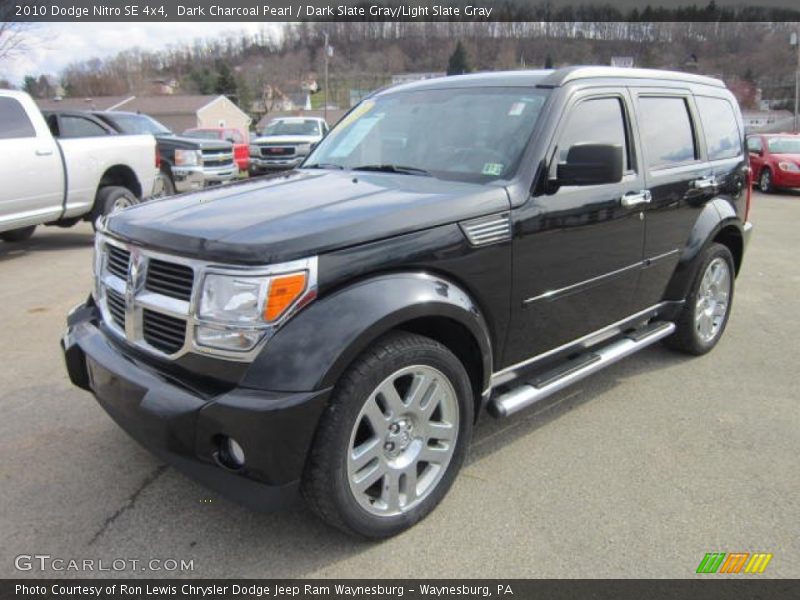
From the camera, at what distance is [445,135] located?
3.49 metres

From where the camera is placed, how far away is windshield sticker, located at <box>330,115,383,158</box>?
12.8ft

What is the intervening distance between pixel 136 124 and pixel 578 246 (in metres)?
11.4

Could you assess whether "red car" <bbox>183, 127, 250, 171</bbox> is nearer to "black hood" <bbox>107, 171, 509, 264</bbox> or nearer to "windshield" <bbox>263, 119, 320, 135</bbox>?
"windshield" <bbox>263, 119, 320, 135</bbox>

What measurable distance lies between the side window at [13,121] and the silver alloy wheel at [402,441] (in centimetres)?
699

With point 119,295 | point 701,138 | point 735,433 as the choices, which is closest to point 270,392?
point 119,295

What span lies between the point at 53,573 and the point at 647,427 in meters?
3.02

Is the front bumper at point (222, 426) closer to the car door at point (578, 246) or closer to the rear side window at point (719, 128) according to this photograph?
the car door at point (578, 246)

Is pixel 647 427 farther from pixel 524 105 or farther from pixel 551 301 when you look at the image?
pixel 524 105

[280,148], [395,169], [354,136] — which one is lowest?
[280,148]

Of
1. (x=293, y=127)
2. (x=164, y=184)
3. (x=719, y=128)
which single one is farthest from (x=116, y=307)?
(x=293, y=127)

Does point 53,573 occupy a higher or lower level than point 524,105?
lower

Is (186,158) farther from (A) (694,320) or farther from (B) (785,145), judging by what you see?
(B) (785,145)

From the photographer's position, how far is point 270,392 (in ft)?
7.41

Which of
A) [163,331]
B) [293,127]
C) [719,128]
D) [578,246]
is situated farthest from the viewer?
[293,127]
